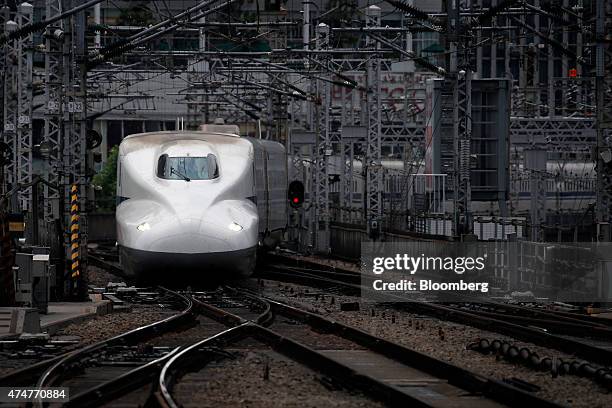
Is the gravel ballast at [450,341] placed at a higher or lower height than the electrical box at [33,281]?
lower

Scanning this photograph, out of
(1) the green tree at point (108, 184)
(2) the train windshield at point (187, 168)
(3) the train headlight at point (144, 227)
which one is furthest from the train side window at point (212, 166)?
(1) the green tree at point (108, 184)

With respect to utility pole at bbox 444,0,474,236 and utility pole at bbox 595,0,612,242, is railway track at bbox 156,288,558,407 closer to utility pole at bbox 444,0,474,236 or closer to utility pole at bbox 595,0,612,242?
utility pole at bbox 595,0,612,242

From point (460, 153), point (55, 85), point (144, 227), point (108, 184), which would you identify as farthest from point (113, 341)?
point (108, 184)

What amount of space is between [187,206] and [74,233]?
2459 mm

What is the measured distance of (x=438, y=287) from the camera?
30766 mm

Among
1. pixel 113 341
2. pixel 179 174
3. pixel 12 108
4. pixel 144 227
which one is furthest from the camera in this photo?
pixel 12 108

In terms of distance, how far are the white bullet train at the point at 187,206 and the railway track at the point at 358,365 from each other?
5063 millimetres

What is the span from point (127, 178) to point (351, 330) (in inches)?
438

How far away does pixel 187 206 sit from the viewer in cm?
2698

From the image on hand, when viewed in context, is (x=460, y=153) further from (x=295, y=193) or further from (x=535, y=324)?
(x=295, y=193)

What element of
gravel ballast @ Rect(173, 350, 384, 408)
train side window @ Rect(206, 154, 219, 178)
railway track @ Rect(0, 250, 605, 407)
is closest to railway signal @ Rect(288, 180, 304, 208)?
train side window @ Rect(206, 154, 219, 178)

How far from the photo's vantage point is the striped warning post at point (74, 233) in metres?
25.3

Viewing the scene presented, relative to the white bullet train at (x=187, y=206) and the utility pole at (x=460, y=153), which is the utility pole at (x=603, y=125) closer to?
the utility pole at (x=460, y=153)

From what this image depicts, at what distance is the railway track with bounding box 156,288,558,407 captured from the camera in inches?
476
